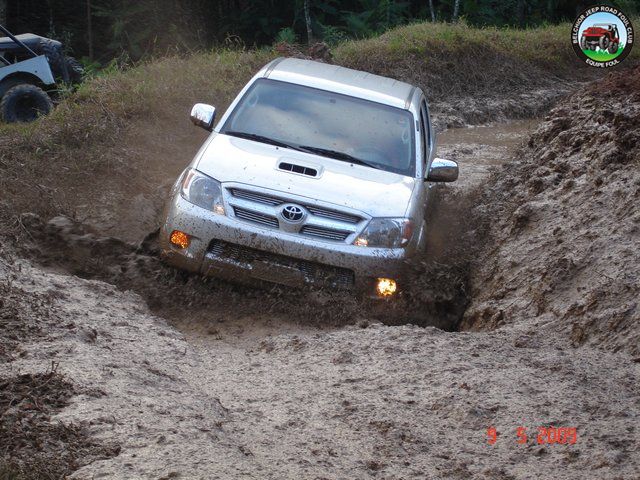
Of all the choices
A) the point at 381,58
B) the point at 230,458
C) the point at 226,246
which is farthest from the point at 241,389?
the point at 381,58

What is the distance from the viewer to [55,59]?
15625 millimetres

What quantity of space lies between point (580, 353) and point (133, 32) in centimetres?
2094

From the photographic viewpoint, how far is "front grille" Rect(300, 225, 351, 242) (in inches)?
260

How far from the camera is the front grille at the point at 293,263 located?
6.56 m

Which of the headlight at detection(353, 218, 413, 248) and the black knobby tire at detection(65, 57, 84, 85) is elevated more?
the headlight at detection(353, 218, 413, 248)

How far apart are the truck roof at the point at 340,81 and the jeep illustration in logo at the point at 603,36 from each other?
739cm

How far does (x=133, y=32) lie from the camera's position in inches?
963

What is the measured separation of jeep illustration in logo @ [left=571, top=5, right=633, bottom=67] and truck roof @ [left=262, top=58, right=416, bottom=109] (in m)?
7.39

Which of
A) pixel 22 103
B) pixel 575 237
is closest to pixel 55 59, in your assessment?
pixel 22 103

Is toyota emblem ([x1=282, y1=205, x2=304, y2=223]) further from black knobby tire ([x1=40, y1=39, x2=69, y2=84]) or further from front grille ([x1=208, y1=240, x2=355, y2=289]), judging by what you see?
black knobby tire ([x1=40, y1=39, x2=69, y2=84])

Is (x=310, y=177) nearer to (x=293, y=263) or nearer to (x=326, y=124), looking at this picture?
(x=293, y=263)

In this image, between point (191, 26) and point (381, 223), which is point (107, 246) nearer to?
point (381, 223)
